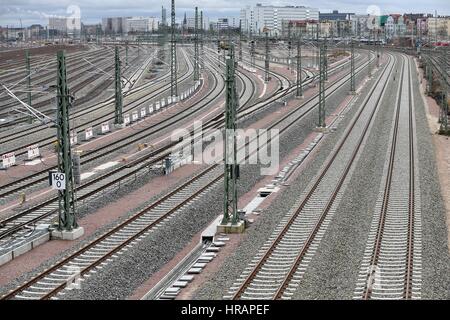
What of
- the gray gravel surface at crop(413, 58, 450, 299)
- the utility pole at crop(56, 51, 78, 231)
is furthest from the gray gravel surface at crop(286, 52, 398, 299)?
the utility pole at crop(56, 51, 78, 231)

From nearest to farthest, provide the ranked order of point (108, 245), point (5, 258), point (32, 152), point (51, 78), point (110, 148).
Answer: point (5, 258)
point (108, 245)
point (32, 152)
point (110, 148)
point (51, 78)

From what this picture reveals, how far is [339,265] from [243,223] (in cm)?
454

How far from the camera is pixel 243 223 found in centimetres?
2070

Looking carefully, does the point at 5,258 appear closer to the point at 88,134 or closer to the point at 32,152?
the point at 32,152

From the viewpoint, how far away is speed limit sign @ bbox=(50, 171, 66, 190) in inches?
749

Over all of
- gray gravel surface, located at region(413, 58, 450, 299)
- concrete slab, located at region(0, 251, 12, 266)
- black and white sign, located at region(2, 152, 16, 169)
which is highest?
black and white sign, located at region(2, 152, 16, 169)

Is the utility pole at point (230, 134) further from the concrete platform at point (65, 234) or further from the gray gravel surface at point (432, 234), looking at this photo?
the gray gravel surface at point (432, 234)

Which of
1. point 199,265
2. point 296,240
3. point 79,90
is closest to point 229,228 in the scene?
point 296,240

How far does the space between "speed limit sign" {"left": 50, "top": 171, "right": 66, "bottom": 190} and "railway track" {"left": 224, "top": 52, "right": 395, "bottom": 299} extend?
18.5ft

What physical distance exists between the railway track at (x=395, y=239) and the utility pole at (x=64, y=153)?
810 centimetres

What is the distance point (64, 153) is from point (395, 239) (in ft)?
31.2

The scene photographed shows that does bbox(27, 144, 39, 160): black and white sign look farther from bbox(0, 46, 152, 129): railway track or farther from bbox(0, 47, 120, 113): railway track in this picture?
bbox(0, 46, 152, 129): railway track

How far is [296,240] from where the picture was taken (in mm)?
19516

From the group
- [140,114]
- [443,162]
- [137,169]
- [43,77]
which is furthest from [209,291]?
[43,77]
